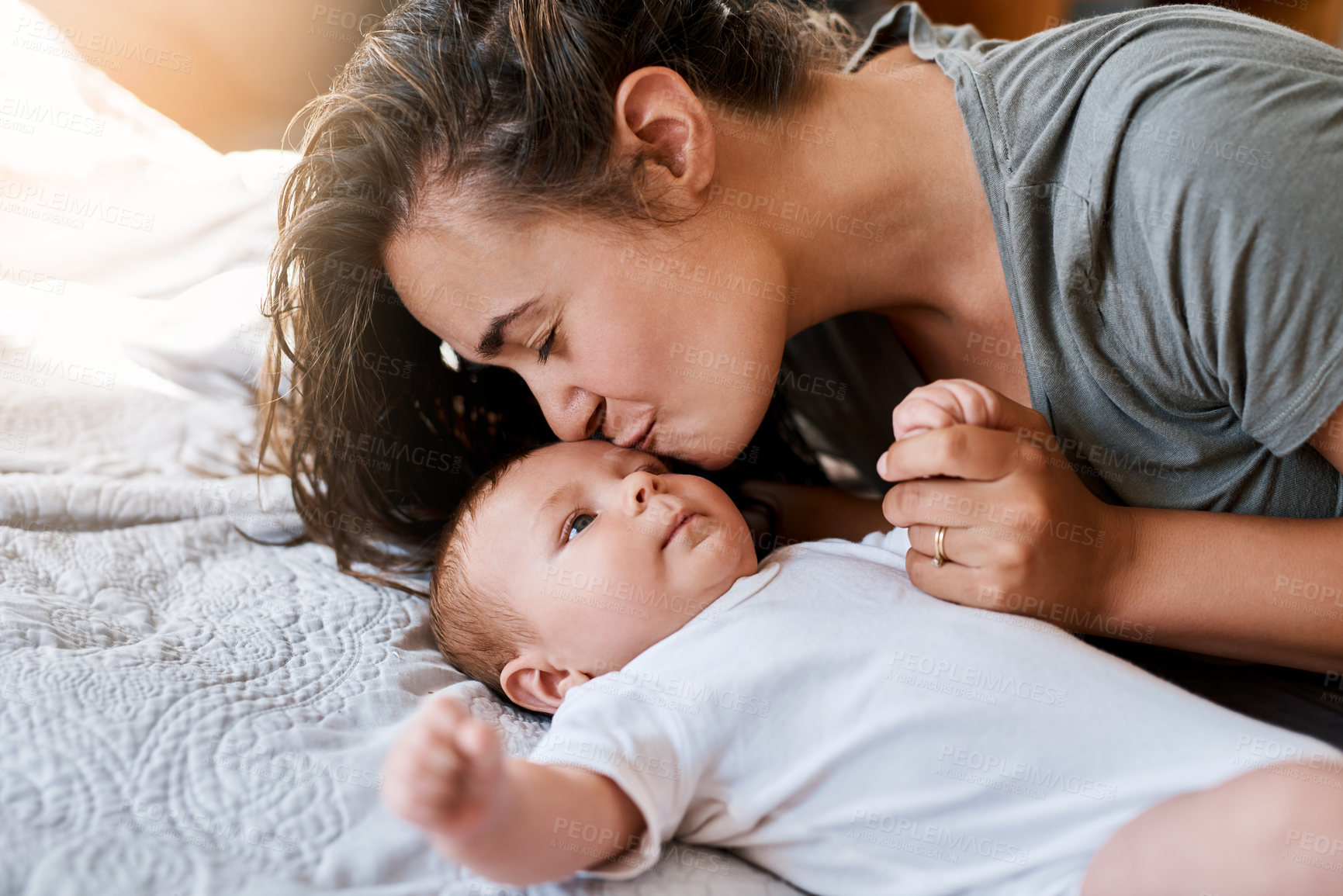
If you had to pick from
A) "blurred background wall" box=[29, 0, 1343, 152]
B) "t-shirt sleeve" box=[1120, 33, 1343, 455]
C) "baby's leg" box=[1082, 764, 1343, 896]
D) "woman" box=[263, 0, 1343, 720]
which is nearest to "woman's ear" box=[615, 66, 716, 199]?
"woman" box=[263, 0, 1343, 720]

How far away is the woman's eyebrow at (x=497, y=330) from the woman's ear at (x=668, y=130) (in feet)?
0.54

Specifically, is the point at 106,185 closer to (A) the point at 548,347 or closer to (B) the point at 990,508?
(A) the point at 548,347

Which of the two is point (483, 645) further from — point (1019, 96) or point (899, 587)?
point (1019, 96)

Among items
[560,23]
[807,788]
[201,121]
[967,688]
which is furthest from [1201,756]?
[201,121]

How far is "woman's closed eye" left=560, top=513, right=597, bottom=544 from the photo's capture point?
880 millimetres

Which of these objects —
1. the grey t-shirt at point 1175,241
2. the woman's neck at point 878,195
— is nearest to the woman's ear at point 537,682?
the woman's neck at point 878,195

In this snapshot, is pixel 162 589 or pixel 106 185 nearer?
pixel 162 589

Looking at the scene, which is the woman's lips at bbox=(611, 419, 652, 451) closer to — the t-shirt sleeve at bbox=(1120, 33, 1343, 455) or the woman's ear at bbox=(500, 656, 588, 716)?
the woman's ear at bbox=(500, 656, 588, 716)

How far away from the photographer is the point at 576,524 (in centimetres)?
89

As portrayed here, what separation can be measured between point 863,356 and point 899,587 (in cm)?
44

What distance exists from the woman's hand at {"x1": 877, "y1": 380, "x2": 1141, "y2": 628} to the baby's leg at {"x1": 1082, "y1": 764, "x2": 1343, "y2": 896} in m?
0.20

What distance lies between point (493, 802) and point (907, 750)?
0.34 meters

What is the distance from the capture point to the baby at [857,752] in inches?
24.6

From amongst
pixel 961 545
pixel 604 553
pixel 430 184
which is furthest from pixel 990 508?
pixel 430 184
